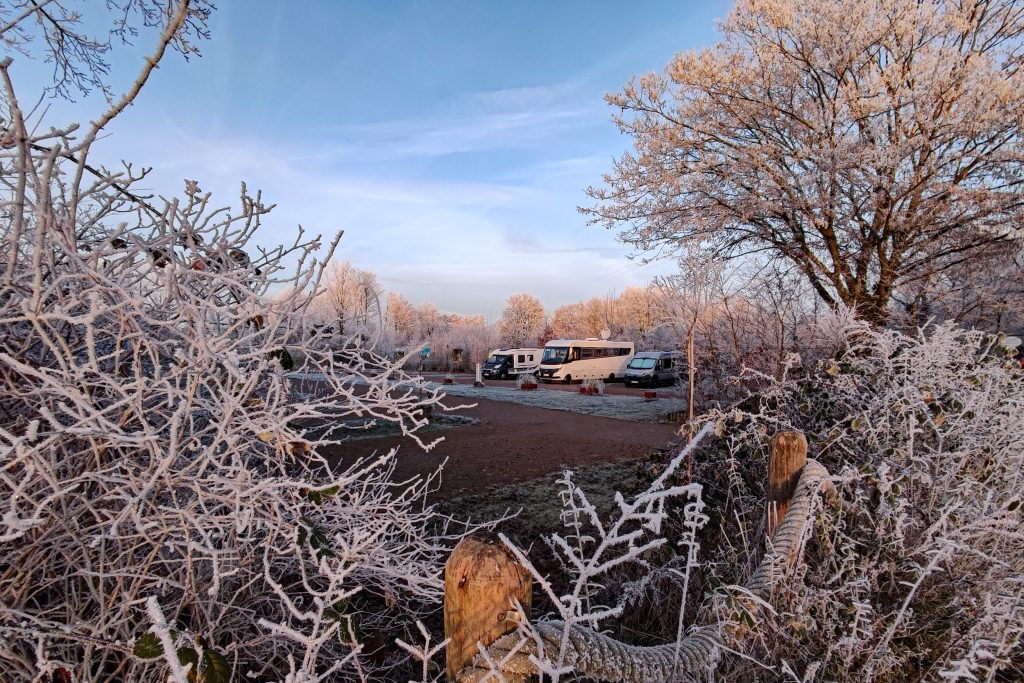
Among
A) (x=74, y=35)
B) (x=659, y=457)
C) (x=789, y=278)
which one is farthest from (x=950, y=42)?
(x=74, y=35)

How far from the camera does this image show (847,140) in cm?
1012

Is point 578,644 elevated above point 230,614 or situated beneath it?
elevated above

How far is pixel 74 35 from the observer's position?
4773 millimetres

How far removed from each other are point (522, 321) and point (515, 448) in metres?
44.0

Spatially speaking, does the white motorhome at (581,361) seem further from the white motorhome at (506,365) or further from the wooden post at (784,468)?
the wooden post at (784,468)

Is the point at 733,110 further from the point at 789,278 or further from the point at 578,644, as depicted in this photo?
the point at 578,644

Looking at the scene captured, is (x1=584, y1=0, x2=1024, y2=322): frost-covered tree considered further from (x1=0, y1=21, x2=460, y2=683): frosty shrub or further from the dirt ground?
(x1=0, y1=21, x2=460, y2=683): frosty shrub

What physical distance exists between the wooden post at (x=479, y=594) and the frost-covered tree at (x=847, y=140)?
9.66 metres

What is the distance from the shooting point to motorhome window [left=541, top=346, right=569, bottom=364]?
2616cm

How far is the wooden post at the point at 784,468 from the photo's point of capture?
2615mm

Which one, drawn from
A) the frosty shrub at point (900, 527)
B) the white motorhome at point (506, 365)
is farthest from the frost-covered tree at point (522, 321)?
the frosty shrub at point (900, 527)

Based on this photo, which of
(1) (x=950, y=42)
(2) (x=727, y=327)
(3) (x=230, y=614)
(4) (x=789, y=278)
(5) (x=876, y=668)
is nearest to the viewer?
(3) (x=230, y=614)

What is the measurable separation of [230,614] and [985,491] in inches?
152

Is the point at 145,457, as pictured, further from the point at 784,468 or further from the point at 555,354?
the point at 555,354
